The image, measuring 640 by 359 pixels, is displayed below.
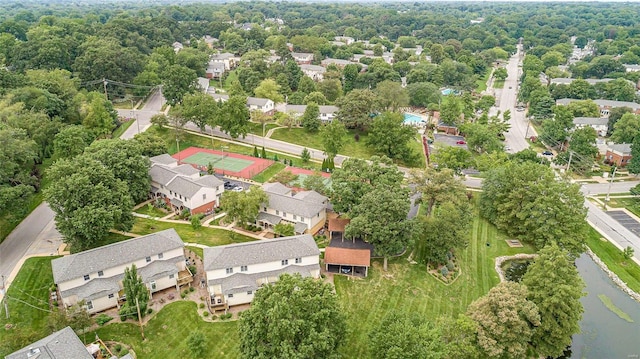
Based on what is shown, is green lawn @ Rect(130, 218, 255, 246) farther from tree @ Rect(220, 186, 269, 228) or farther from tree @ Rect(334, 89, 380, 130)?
tree @ Rect(334, 89, 380, 130)

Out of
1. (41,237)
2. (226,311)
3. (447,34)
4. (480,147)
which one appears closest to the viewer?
(226,311)

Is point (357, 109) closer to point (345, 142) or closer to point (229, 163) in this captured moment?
point (345, 142)

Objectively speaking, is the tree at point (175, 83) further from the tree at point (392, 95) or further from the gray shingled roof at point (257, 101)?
the tree at point (392, 95)

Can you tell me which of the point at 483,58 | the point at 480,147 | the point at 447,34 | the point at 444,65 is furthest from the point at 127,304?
the point at 447,34

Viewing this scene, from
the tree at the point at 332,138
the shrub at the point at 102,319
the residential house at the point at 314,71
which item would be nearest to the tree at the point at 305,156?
the tree at the point at 332,138

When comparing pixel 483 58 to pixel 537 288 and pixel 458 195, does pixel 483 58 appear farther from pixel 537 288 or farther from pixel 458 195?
pixel 537 288

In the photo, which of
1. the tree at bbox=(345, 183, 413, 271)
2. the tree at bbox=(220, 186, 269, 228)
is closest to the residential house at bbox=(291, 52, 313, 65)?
the tree at bbox=(220, 186, 269, 228)
